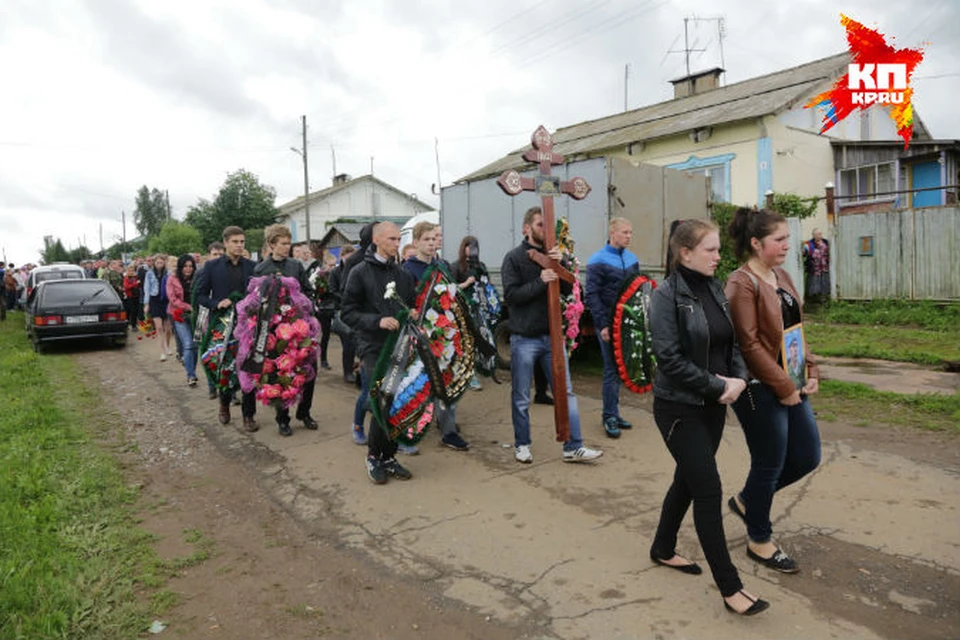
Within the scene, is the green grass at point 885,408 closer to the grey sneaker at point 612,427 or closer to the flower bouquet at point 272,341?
the grey sneaker at point 612,427

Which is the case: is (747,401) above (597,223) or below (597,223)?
below

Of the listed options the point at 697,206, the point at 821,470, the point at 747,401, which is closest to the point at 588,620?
the point at 747,401

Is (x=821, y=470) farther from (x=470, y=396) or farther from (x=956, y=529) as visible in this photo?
(x=470, y=396)

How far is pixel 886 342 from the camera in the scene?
422 inches

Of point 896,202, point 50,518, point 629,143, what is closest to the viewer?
point 50,518

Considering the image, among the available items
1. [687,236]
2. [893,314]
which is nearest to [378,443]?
[687,236]

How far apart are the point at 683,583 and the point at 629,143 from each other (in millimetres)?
18673

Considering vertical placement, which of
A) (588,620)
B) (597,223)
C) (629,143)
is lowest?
(588,620)

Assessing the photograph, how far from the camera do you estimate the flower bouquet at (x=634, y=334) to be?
542 cm


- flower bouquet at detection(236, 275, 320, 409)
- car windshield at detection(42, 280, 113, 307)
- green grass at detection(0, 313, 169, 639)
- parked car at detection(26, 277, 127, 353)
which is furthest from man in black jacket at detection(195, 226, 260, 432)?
car windshield at detection(42, 280, 113, 307)

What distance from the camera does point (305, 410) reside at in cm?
648

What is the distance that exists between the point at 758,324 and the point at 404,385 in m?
2.49

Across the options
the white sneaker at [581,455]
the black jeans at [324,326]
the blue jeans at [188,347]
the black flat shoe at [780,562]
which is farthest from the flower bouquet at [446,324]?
the blue jeans at [188,347]

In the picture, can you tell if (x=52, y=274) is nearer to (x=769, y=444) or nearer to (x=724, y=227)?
(x=724, y=227)
